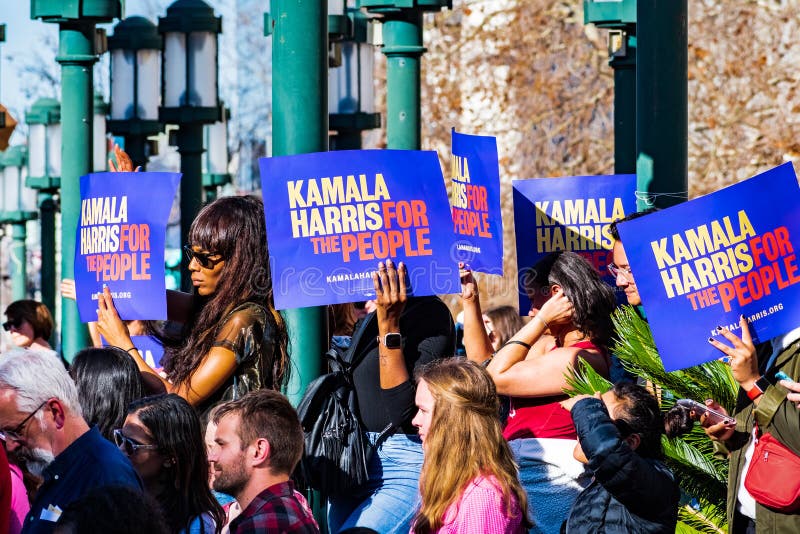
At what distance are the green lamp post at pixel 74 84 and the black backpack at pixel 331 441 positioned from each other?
A: 581cm

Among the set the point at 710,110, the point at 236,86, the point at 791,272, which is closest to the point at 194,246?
the point at 791,272

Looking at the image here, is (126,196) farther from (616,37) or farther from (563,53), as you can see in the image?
(563,53)

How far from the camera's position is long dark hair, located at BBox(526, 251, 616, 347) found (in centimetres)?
670

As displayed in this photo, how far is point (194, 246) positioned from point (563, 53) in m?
15.5

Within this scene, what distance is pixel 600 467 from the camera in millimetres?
5566

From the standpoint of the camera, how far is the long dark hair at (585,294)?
6.70 metres

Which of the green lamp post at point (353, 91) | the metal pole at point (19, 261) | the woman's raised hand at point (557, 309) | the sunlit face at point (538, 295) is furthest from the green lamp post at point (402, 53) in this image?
the metal pole at point (19, 261)

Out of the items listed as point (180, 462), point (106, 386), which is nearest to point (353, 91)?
point (106, 386)

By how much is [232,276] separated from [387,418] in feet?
2.92

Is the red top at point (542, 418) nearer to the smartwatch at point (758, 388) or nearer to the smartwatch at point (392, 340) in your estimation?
the smartwatch at point (392, 340)

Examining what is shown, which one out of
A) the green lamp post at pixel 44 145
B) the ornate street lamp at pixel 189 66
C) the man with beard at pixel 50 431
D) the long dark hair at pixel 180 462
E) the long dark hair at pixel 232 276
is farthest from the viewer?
the green lamp post at pixel 44 145

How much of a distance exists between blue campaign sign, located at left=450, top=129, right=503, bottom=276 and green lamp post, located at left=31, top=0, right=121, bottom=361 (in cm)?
479

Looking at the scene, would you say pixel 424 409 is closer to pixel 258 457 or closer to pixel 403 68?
pixel 258 457

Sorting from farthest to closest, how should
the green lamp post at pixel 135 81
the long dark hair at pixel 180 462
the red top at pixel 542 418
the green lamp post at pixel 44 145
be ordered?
the green lamp post at pixel 44 145 → the green lamp post at pixel 135 81 → the red top at pixel 542 418 → the long dark hair at pixel 180 462
